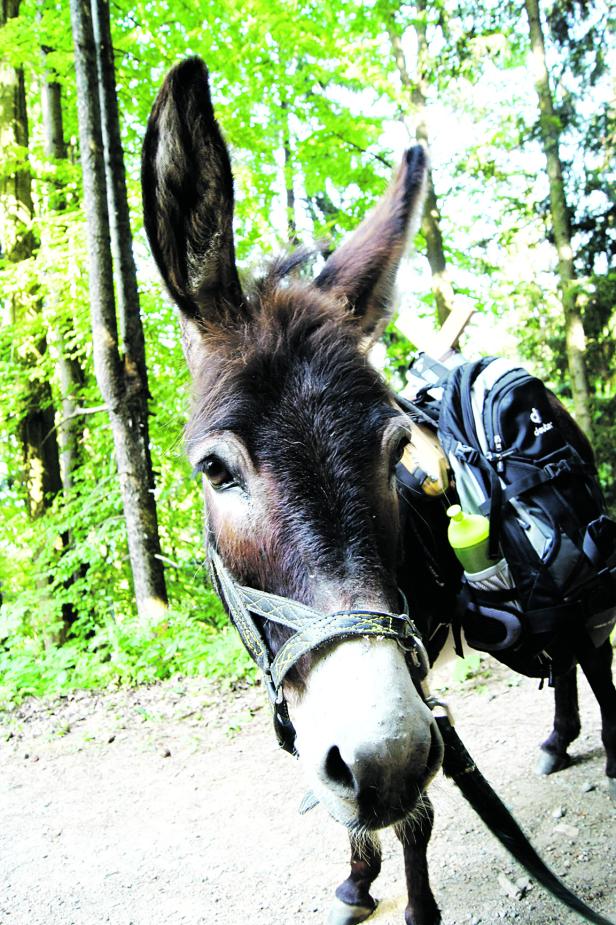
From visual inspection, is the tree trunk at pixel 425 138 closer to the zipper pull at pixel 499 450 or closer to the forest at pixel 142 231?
the forest at pixel 142 231

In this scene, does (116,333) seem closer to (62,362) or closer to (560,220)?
(62,362)

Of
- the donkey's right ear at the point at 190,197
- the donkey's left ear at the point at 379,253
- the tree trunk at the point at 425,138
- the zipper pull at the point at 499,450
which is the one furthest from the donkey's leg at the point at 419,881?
the tree trunk at the point at 425,138

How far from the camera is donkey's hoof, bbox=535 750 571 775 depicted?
3.62 metres

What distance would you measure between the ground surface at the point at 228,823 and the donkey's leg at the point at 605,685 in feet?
1.04

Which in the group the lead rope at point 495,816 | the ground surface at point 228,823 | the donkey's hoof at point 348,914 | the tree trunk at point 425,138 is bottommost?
the ground surface at point 228,823

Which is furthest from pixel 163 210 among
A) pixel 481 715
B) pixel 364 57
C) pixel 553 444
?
pixel 364 57

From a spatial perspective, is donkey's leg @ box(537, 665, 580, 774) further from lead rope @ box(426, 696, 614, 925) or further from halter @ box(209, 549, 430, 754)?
halter @ box(209, 549, 430, 754)

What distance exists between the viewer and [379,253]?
7.74 feet

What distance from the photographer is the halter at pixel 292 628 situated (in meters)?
1.44

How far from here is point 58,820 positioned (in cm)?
391

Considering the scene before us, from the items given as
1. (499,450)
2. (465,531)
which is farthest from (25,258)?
(465,531)

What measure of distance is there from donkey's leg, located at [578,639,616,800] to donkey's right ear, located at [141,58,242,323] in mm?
2050

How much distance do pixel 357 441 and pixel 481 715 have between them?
11.8 feet

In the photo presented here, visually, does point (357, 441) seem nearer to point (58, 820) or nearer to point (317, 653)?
point (317, 653)
